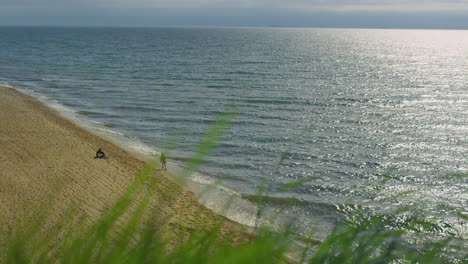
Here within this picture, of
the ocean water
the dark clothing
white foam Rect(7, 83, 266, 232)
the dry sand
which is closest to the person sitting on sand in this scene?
the dark clothing

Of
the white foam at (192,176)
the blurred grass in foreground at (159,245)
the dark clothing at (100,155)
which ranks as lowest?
the white foam at (192,176)

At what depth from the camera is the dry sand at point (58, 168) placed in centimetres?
1862

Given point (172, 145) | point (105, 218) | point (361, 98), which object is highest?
point (172, 145)

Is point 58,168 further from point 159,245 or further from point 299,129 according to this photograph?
point 159,245

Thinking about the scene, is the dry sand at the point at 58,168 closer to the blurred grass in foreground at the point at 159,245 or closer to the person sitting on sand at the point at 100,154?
the person sitting on sand at the point at 100,154

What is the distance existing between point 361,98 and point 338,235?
52377 millimetres

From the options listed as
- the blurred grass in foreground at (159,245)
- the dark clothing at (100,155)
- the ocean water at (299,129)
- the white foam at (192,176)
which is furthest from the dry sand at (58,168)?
the blurred grass in foreground at (159,245)

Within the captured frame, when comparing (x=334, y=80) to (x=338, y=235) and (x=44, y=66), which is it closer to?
(x=44, y=66)

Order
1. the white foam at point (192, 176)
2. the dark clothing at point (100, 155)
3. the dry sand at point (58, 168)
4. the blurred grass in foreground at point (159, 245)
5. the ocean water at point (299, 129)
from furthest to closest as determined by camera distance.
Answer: the dark clothing at point (100, 155) < the dry sand at point (58, 168) < the white foam at point (192, 176) < the ocean water at point (299, 129) < the blurred grass in foreground at point (159, 245)

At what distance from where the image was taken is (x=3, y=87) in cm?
4950

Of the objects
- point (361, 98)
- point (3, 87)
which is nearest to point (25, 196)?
point (3, 87)

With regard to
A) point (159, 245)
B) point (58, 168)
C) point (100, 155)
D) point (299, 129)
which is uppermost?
point (159, 245)

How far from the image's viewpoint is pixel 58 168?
2383cm

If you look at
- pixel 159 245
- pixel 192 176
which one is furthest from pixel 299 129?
pixel 159 245
